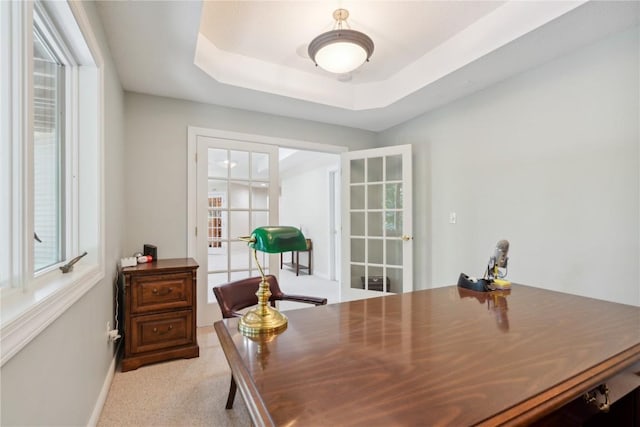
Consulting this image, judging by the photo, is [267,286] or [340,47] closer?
[267,286]

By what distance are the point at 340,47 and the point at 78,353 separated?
2218 mm

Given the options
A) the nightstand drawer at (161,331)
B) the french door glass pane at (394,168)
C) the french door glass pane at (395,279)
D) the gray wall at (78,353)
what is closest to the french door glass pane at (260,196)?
the gray wall at (78,353)

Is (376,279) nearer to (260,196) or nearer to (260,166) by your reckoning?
(260,196)

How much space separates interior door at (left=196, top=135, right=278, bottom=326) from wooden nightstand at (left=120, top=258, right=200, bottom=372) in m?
0.66

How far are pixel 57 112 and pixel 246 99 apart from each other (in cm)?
170

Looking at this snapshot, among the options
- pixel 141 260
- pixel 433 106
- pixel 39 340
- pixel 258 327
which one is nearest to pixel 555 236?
pixel 433 106

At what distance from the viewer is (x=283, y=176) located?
7527 mm

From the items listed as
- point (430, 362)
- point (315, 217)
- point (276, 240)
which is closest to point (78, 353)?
point (276, 240)

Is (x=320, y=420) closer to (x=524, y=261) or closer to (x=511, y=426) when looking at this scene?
(x=511, y=426)

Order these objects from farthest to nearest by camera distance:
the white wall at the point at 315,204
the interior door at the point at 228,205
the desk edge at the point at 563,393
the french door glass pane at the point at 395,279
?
1. the white wall at the point at 315,204
2. the french door glass pane at the point at 395,279
3. the interior door at the point at 228,205
4. the desk edge at the point at 563,393

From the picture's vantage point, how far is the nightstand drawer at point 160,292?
2189mm

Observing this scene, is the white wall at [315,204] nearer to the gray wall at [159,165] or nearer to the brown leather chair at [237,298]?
the gray wall at [159,165]

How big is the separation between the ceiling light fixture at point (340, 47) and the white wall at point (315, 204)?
309 centimetres

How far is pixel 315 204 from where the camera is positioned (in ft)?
20.6
